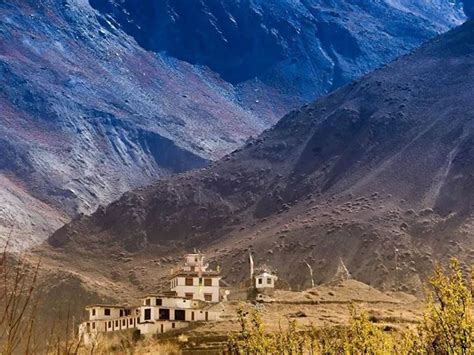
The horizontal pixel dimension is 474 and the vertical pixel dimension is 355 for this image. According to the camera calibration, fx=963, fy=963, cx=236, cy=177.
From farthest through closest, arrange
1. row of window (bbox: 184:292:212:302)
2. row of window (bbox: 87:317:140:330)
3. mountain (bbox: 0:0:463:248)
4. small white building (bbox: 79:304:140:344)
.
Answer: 1. mountain (bbox: 0:0:463:248)
2. row of window (bbox: 184:292:212:302)
3. small white building (bbox: 79:304:140:344)
4. row of window (bbox: 87:317:140:330)

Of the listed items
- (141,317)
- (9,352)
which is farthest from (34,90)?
(9,352)

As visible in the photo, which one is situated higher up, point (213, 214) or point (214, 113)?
point (214, 113)

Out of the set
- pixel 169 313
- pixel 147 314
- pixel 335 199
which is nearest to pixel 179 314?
pixel 169 313

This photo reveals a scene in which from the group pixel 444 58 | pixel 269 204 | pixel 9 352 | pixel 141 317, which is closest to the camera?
pixel 9 352

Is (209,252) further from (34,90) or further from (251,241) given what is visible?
(34,90)

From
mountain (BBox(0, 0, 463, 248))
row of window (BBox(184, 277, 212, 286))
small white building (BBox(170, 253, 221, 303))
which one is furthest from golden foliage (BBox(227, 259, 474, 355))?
mountain (BBox(0, 0, 463, 248))

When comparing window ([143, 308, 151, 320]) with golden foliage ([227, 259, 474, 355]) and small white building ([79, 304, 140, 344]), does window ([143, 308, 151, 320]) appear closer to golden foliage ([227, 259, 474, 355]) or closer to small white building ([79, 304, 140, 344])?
small white building ([79, 304, 140, 344])
